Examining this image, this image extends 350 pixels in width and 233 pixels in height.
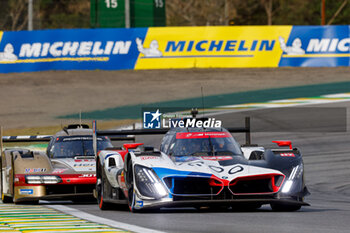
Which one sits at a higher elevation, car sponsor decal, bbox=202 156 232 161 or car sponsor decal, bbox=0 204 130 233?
car sponsor decal, bbox=202 156 232 161

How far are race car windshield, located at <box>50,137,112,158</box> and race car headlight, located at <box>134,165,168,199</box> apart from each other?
427 centimetres

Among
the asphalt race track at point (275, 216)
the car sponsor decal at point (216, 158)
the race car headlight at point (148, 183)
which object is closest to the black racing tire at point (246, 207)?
the asphalt race track at point (275, 216)

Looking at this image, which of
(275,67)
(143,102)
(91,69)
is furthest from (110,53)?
(275,67)

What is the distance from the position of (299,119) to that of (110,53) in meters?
13.3

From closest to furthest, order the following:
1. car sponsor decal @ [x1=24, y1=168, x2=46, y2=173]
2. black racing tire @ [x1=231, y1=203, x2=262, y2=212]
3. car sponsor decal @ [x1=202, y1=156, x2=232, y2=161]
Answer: car sponsor decal @ [x1=202, y1=156, x2=232, y2=161] < black racing tire @ [x1=231, y1=203, x2=262, y2=212] < car sponsor decal @ [x1=24, y1=168, x2=46, y2=173]

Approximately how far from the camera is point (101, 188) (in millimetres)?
12078

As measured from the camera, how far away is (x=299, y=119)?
2416cm

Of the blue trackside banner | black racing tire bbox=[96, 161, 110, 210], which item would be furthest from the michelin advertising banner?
black racing tire bbox=[96, 161, 110, 210]

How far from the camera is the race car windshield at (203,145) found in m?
11.4

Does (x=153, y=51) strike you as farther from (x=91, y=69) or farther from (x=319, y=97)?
(x=319, y=97)

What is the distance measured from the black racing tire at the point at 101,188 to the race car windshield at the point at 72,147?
83.6 inches

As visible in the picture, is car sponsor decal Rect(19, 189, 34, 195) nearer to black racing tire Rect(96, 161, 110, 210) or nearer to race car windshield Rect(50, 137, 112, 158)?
black racing tire Rect(96, 161, 110, 210)

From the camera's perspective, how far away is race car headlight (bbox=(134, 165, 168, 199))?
1029 cm

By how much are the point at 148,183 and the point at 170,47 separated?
2559 centimetres
